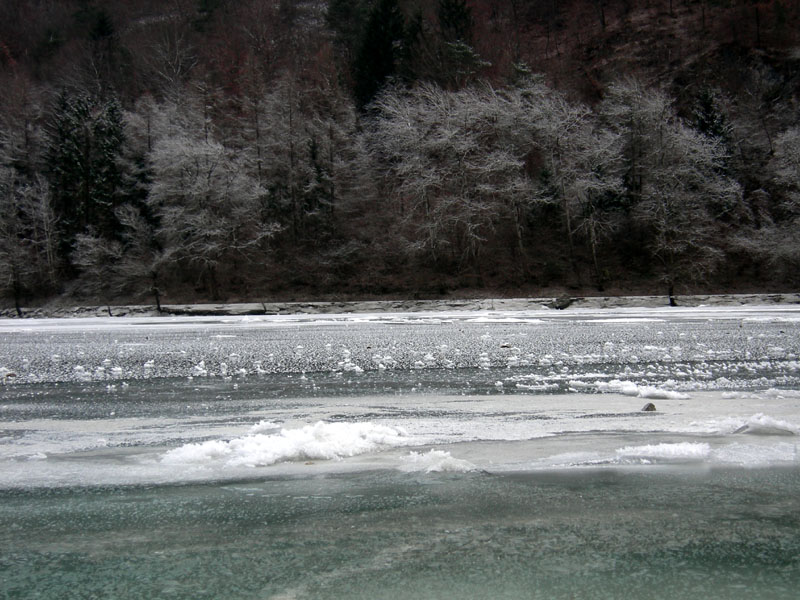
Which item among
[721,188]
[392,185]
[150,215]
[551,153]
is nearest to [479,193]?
[551,153]

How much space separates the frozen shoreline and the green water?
25310mm

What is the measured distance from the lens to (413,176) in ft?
126

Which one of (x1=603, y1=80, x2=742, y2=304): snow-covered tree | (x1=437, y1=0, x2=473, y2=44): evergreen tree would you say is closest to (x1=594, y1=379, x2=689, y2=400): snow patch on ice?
(x1=603, y1=80, x2=742, y2=304): snow-covered tree

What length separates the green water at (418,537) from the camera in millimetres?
2518

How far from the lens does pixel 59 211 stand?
143 feet

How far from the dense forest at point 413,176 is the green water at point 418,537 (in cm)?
3024

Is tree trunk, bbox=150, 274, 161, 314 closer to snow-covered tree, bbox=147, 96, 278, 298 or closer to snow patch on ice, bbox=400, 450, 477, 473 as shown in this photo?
snow-covered tree, bbox=147, 96, 278, 298

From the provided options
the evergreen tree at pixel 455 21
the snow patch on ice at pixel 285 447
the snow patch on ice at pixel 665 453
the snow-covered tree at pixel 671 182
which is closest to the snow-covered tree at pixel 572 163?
the snow-covered tree at pixel 671 182

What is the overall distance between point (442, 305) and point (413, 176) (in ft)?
36.3

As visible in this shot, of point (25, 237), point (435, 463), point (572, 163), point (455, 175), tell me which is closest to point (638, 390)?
point (435, 463)

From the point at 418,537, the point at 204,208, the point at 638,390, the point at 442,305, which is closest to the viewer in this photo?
the point at 418,537

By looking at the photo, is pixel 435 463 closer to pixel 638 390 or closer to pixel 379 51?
pixel 638 390

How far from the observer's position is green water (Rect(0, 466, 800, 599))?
2.52m

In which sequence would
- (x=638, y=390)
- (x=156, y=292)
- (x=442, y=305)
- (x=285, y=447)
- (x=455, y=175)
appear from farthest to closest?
(x=455, y=175)
(x=156, y=292)
(x=442, y=305)
(x=638, y=390)
(x=285, y=447)
